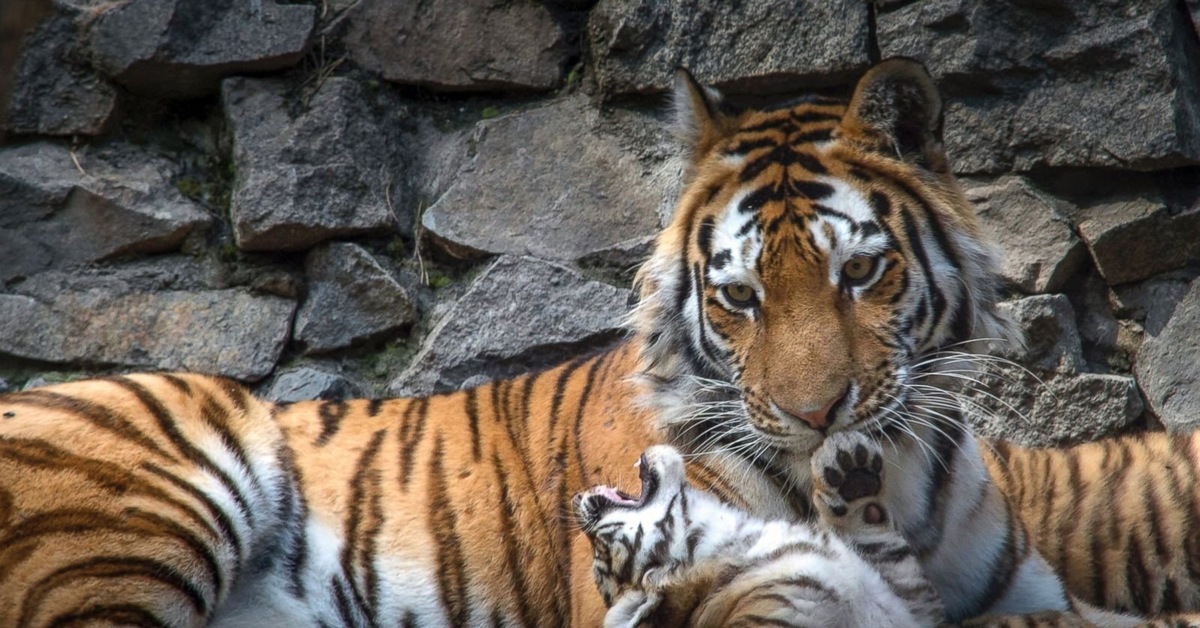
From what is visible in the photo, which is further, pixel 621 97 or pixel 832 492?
pixel 621 97

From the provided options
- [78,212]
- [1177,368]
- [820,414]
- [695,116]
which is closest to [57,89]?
[78,212]

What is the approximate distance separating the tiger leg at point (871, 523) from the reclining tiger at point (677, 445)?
77mm

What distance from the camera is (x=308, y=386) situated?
4.07m

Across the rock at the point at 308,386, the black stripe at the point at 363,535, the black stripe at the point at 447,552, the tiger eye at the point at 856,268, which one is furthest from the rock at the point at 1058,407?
the rock at the point at 308,386

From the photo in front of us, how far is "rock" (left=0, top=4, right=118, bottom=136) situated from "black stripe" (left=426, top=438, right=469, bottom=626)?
5.87 ft

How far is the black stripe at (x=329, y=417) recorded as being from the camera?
10.9ft

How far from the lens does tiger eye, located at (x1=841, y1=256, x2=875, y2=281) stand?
265 cm

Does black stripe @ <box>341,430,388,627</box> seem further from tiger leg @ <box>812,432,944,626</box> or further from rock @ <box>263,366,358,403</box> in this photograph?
tiger leg @ <box>812,432,944,626</box>

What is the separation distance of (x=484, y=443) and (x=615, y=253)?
104 cm

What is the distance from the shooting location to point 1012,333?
2.87 meters

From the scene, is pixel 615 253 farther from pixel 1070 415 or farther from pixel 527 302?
pixel 1070 415

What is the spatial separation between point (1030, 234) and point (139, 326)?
8.83 ft

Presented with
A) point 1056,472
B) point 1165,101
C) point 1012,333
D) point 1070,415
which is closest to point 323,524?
point 1012,333

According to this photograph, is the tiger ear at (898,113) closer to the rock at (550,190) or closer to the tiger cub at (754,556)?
the tiger cub at (754,556)
